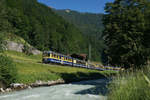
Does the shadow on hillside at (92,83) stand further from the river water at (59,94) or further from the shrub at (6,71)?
the shrub at (6,71)

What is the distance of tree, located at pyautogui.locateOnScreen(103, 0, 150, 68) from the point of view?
15641 millimetres

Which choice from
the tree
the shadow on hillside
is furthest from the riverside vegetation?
the shadow on hillside

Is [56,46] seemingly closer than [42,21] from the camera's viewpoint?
Yes

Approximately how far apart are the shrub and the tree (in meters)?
8.24

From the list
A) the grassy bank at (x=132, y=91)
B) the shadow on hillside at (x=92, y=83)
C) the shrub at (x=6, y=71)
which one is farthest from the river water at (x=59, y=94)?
the shrub at (x=6, y=71)

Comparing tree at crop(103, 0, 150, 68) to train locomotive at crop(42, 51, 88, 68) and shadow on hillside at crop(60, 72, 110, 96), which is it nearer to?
shadow on hillside at crop(60, 72, 110, 96)

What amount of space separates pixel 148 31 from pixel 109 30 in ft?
11.6

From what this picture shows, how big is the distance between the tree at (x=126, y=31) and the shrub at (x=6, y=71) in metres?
8.24

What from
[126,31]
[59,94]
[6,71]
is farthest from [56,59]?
[59,94]

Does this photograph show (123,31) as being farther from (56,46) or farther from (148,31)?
(56,46)

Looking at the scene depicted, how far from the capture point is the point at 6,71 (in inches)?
579

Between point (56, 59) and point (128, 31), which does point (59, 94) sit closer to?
point (128, 31)

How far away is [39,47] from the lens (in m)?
80.3

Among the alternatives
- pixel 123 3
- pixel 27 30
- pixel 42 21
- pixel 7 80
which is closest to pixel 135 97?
pixel 7 80
